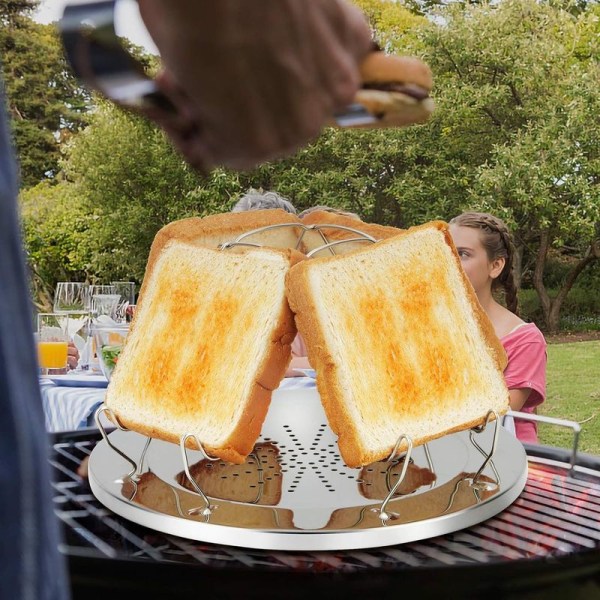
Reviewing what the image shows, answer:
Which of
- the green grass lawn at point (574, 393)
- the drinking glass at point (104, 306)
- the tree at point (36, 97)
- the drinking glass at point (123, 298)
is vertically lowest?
the green grass lawn at point (574, 393)

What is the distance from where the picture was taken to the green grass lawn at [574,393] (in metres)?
7.04

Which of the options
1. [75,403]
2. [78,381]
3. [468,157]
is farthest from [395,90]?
[468,157]

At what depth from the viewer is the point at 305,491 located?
4.40 ft

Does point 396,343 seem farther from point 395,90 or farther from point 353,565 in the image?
point 395,90

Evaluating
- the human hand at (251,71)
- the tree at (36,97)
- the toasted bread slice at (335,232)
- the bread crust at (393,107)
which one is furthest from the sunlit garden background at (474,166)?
the human hand at (251,71)

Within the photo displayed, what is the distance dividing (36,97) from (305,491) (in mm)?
18886

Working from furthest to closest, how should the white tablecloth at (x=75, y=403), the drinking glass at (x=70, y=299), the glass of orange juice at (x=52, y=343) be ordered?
the drinking glass at (x=70, y=299), the glass of orange juice at (x=52, y=343), the white tablecloth at (x=75, y=403)

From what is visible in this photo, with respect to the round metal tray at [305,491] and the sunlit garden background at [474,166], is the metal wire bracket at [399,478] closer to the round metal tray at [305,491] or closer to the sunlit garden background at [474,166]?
the round metal tray at [305,491]

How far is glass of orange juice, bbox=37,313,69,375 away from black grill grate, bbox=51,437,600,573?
181 centimetres

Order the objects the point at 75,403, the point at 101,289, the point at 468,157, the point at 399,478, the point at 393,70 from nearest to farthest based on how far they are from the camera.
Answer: the point at 393,70, the point at 399,478, the point at 75,403, the point at 101,289, the point at 468,157

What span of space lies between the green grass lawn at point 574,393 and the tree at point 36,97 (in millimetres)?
12376

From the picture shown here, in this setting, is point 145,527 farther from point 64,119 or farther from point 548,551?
point 64,119

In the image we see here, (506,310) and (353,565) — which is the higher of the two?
(353,565)

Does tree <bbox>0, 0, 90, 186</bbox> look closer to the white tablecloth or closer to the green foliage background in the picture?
the green foliage background
